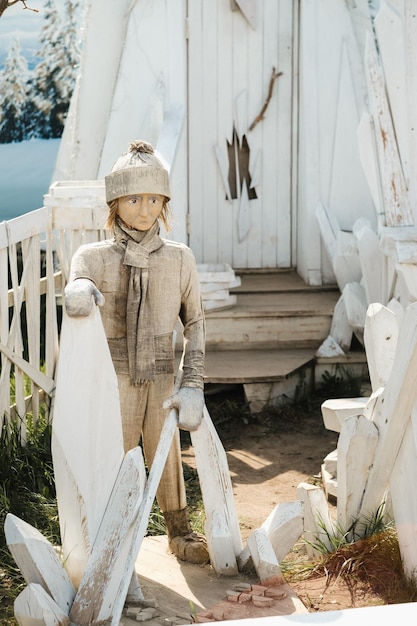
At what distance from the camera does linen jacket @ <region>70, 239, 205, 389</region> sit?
3.63 metres

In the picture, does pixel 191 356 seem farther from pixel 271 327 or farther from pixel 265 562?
pixel 271 327

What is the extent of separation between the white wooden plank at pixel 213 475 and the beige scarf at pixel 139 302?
0.31 meters

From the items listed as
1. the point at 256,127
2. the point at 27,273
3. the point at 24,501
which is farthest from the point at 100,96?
the point at 24,501

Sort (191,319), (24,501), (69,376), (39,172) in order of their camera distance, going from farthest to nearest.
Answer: (39,172) < (24,501) < (191,319) < (69,376)

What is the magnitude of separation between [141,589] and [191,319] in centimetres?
107

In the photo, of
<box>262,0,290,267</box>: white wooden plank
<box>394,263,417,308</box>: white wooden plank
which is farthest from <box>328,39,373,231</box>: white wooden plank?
<box>394,263,417,308</box>: white wooden plank

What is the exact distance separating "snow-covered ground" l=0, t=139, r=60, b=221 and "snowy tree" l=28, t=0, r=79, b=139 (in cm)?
20

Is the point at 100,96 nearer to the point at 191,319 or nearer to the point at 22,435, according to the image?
the point at 22,435

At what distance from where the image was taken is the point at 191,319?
3.85m

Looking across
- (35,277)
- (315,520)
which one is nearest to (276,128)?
(35,277)

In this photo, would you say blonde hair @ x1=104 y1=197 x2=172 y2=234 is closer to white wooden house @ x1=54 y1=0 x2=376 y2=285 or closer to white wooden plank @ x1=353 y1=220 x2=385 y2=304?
white wooden plank @ x1=353 y1=220 x2=385 y2=304

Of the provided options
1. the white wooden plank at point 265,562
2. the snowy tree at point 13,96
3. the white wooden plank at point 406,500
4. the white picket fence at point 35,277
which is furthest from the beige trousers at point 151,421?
the snowy tree at point 13,96

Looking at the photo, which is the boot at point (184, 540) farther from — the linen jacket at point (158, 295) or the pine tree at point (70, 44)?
the pine tree at point (70, 44)

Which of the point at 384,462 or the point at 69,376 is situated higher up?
the point at 69,376
